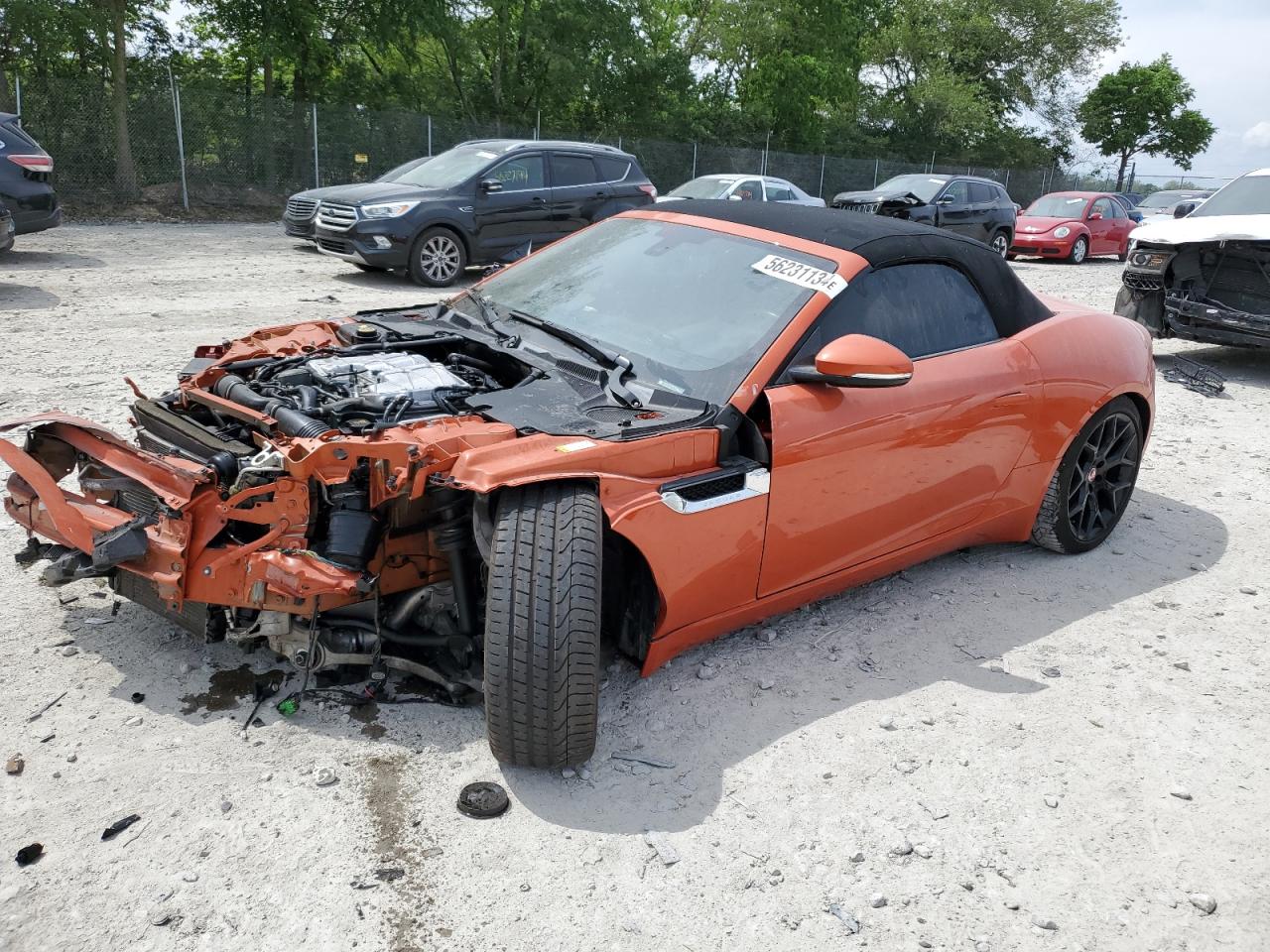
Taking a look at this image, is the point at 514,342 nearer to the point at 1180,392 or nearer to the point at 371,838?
the point at 371,838

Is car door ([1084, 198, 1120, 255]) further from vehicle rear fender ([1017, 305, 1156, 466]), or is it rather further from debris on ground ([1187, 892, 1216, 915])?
debris on ground ([1187, 892, 1216, 915])

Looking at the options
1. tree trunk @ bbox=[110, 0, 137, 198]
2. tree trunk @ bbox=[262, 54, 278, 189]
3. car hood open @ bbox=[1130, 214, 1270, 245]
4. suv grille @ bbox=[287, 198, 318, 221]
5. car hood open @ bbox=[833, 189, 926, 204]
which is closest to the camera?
car hood open @ bbox=[1130, 214, 1270, 245]

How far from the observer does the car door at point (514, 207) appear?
11547 mm

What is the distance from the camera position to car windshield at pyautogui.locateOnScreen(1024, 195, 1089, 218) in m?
20.4

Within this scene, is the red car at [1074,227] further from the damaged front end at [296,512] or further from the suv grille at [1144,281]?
the damaged front end at [296,512]

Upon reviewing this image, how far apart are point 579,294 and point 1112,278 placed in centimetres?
1606

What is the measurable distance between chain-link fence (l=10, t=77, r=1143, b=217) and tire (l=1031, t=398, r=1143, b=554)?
1669 centimetres

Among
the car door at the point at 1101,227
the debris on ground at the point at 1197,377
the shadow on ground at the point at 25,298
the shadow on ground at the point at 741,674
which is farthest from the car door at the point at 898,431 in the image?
the car door at the point at 1101,227

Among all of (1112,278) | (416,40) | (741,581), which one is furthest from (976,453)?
(416,40)

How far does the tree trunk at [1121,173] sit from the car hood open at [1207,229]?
142ft

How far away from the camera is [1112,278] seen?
1731cm

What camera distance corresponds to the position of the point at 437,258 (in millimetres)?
11266

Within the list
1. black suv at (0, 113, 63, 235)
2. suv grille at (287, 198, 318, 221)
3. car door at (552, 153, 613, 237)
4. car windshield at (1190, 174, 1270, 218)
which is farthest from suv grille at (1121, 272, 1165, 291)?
black suv at (0, 113, 63, 235)

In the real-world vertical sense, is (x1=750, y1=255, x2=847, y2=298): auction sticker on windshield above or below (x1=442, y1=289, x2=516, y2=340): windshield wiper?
above
